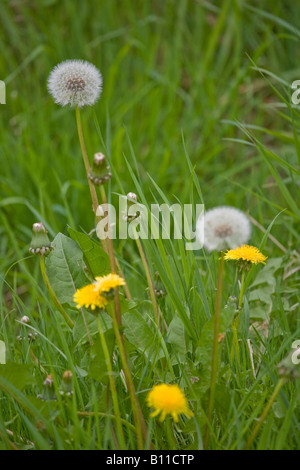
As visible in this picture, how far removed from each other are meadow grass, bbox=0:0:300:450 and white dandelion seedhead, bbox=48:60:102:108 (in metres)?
0.17

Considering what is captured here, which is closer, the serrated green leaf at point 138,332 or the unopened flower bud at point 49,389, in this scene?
the unopened flower bud at point 49,389

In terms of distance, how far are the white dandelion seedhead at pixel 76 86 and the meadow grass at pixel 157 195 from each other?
6.6 inches

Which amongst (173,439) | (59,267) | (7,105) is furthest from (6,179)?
(173,439)

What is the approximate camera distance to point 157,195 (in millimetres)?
2932

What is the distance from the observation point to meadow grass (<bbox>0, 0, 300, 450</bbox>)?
4.17ft

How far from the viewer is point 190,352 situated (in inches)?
56.6

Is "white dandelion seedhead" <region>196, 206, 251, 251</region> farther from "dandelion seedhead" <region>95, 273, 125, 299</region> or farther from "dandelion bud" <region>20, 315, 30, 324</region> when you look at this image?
"dandelion bud" <region>20, 315, 30, 324</region>

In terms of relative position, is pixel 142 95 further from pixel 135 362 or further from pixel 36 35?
pixel 135 362

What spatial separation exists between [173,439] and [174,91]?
90.6 inches

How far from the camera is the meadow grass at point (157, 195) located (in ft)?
4.17

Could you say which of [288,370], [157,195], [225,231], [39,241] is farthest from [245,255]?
[157,195]

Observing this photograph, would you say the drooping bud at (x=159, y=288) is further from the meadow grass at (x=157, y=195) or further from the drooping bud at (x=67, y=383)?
the drooping bud at (x=67, y=383)

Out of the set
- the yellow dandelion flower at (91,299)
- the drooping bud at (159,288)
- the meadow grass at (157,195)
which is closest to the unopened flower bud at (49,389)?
the meadow grass at (157,195)

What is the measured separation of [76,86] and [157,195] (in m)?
1.65
